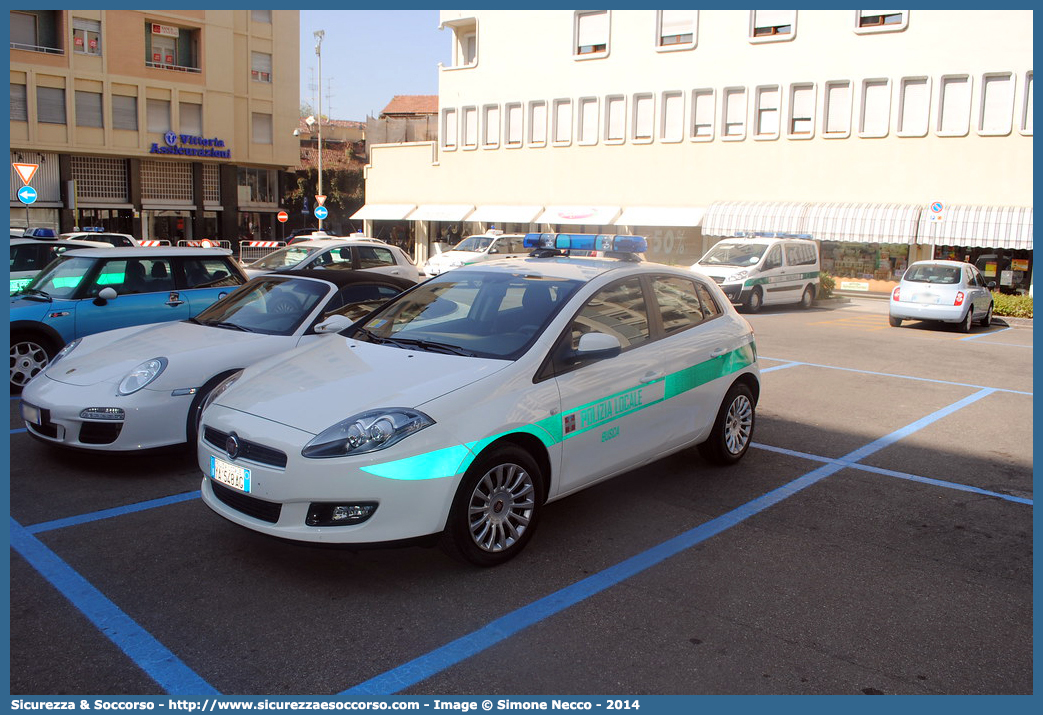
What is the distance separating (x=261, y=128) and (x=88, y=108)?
896 centimetres

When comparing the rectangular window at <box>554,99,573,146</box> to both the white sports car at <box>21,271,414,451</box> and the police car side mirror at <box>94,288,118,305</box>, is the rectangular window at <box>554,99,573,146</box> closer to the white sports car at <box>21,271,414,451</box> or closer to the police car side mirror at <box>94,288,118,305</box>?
the police car side mirror at <box>94,288,118,305</box>

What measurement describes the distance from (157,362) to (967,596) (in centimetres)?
539

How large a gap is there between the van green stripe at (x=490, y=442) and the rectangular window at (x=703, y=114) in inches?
1149

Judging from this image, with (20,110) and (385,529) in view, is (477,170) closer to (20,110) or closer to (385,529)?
(20,110)

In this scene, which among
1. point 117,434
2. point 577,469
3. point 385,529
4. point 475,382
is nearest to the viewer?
point 385,529

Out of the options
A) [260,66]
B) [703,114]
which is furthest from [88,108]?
[703,114]

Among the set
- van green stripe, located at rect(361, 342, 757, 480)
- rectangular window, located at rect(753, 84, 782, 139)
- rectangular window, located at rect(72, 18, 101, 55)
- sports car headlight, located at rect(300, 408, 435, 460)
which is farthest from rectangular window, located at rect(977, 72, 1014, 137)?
rectangular window, located at rect(72, 18, 101, 55)

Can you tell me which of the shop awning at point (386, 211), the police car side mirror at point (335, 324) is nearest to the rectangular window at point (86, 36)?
the shop awning at point (386, 211)

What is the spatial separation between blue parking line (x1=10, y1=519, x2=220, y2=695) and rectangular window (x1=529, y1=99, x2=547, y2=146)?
3544 centimetres

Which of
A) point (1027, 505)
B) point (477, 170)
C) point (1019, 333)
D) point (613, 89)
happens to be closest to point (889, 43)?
point (613, 89)

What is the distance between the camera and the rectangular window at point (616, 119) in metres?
35.9

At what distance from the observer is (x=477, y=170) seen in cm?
4138

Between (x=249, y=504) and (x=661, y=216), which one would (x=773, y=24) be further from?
(x=249, y=504)

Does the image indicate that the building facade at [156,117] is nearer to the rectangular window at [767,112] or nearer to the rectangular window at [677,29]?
the rectangular window at [677,29]
